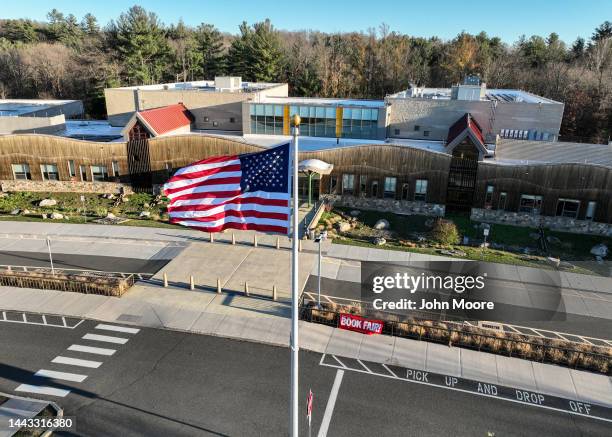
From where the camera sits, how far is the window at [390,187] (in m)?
38.8

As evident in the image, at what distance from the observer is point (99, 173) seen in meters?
43.0

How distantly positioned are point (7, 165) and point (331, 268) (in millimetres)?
34448

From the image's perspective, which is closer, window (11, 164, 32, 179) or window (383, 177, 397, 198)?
window (383, 177, 397, 198)

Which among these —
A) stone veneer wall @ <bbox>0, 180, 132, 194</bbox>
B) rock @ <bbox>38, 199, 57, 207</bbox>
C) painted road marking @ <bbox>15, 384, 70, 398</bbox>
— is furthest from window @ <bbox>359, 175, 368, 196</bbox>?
painted road marking @ <bbox>15, 384, 70, 398</bbox>

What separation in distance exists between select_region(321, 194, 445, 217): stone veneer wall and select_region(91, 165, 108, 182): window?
21094 mm

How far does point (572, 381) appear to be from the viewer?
60.5 feet

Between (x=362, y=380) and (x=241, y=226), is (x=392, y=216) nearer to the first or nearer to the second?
(x=362, y=380)

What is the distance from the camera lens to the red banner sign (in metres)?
21.5

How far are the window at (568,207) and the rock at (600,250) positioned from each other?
357 cm

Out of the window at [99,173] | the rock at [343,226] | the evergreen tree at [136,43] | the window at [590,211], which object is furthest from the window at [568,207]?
the evergreen tree at [136,43]

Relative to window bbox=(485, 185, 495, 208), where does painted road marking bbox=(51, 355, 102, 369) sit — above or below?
below

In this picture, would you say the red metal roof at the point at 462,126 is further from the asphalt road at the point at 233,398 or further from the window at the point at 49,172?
the window at the point at 49,172

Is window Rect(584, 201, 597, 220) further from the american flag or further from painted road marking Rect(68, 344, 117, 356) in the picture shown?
painted road marking Rect(68, 344, 117, 356)

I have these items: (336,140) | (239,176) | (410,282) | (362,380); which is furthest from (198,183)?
(336,140)
